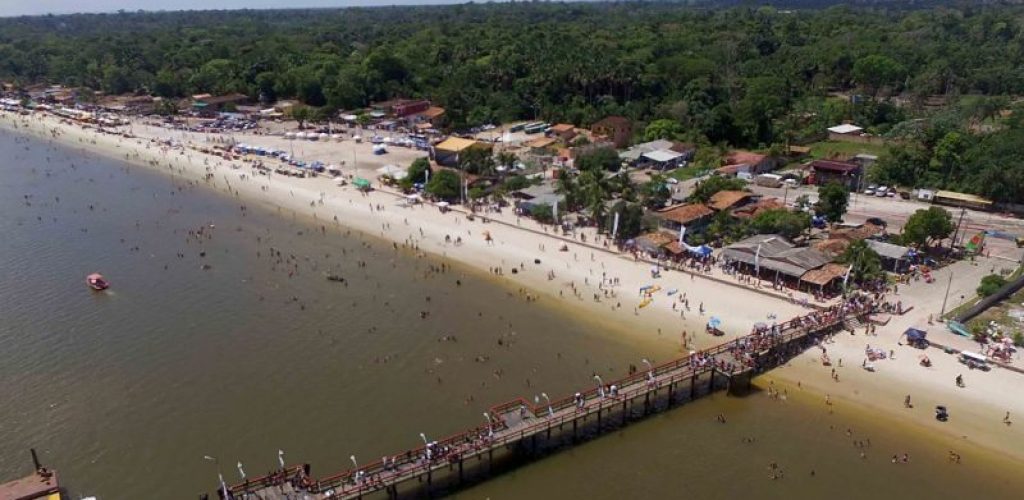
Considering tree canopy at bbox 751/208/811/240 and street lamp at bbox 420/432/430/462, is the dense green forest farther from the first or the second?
street lamp at bbox 420/432/430/462

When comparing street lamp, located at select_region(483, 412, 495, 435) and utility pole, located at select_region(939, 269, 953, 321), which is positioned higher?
utility pole, located at select_region(939, 269, 953, 321)

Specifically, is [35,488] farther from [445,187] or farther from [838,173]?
[838,173]

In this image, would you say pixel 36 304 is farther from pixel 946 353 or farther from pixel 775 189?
pixel 775 189

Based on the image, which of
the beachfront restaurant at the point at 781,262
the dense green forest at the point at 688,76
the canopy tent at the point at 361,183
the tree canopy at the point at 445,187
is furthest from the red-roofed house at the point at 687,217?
the canopy tent at the point at 361,183

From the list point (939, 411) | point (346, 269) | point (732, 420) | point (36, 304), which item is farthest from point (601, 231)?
point (36, 304)

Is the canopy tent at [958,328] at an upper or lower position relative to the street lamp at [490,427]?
upper

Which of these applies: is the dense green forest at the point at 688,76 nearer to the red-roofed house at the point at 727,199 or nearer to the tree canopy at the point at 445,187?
the red-roofed house at the point at 727,199

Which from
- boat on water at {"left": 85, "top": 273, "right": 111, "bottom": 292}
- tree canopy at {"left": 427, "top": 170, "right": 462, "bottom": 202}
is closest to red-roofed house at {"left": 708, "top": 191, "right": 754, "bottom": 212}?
tree canopy at {"left": 427, "top": 170, "right": 462, "bottom": 202}
